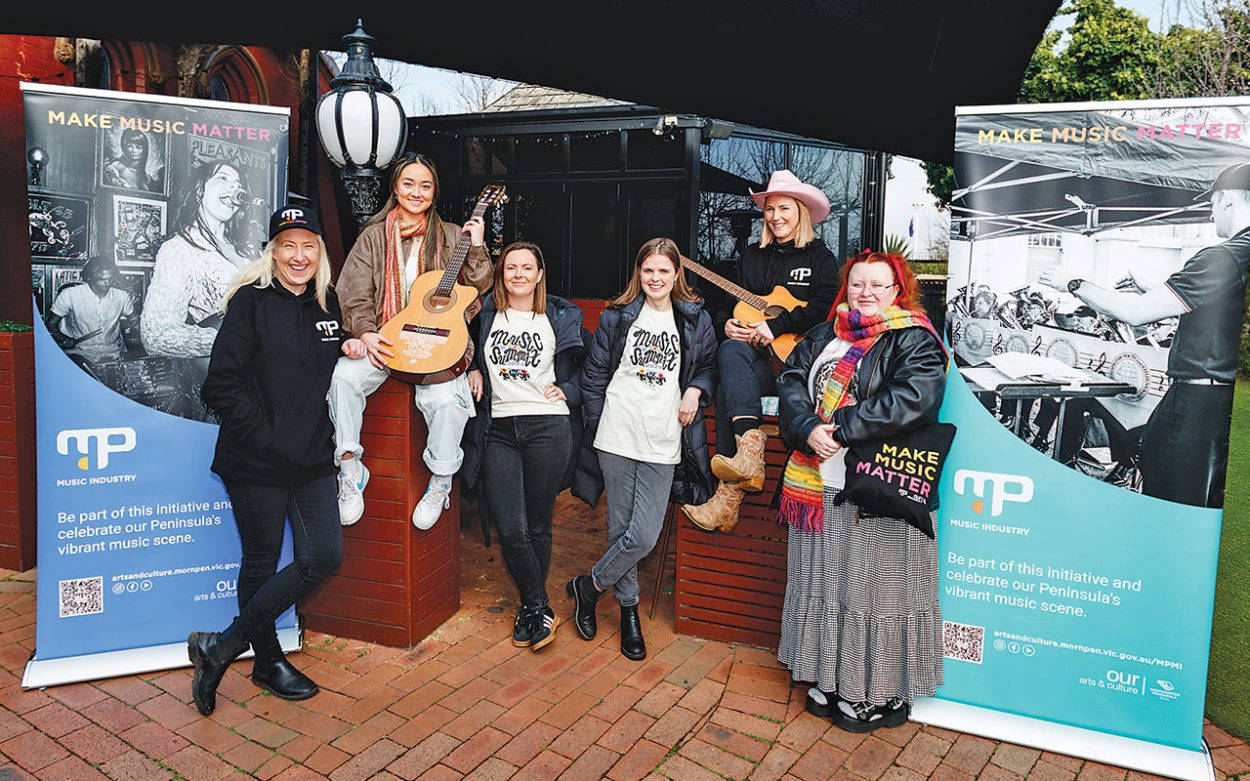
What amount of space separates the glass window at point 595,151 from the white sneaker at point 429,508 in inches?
229

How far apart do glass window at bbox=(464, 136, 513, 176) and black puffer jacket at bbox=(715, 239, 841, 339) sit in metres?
6.03

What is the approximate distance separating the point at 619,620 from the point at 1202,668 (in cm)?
236

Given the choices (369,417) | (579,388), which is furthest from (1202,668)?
(369,417)

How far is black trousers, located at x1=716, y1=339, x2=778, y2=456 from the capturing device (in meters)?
3.33

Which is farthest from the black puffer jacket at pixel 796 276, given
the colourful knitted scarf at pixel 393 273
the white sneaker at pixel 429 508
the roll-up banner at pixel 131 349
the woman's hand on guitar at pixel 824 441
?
the roll-up banner at pixel 131 349

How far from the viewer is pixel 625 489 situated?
3457 millimetres

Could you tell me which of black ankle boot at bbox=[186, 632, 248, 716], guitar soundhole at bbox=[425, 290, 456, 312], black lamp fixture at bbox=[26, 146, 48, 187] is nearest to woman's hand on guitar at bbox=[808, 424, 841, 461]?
guitar soundhole at bbox=[425, 290, 456, 312]

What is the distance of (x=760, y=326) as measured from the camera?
135 inches

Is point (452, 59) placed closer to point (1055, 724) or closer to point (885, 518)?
point (885, 518)

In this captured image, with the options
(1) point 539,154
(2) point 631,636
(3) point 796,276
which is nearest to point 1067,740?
(2) point 631,636

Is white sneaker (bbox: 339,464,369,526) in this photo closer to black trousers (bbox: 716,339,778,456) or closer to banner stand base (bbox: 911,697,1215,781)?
black trousers (bbox: 716,339,778,456)

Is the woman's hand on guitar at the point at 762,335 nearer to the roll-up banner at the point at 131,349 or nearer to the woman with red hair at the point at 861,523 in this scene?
the woman with red hair at the point at 861,523

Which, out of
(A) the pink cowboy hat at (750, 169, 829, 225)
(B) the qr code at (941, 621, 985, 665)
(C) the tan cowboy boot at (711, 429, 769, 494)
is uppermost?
(A) the pink cowboy hat at (750, 169, 829, 225)

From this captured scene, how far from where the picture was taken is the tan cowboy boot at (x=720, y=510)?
138 inches
